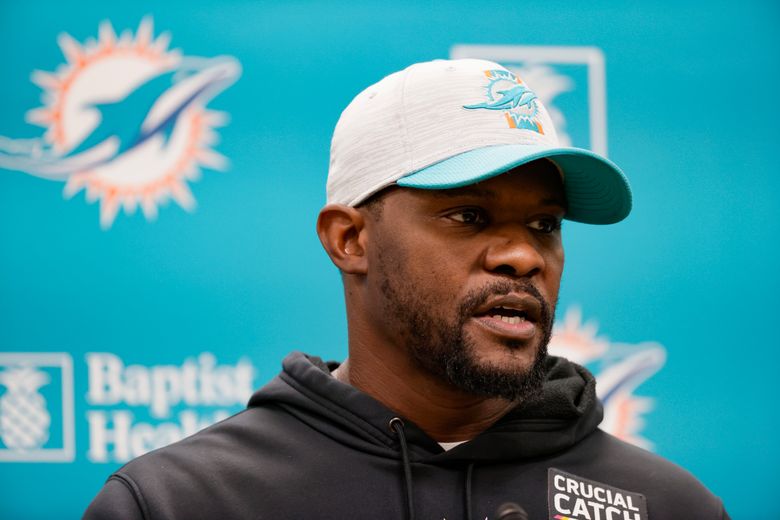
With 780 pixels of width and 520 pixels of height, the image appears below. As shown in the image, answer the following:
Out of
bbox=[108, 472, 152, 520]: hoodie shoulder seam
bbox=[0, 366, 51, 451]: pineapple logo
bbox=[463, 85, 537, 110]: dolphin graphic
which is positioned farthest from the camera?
bbox=[0, 366, 51, 451]: pineapple logo

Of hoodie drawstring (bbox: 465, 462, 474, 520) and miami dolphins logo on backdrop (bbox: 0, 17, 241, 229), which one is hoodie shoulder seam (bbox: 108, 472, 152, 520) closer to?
hoodie drawstring (bbox: 465, 462, 474, 520)

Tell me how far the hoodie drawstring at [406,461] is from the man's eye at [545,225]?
30 cm

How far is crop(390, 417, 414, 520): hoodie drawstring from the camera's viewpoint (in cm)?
116

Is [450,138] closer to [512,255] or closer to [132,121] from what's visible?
[512,255]

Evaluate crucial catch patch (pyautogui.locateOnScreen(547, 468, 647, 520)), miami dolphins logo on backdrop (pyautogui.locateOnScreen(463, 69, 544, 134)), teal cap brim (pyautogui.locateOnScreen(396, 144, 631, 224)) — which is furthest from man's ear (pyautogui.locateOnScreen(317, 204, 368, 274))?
crucial catch patch (pyautogui.locateOnScreen(547, 468, 647, 520))

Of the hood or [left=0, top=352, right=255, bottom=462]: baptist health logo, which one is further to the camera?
[left=0, top=352, right=255, bottom=462]: baptist health logo

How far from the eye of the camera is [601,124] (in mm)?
2045

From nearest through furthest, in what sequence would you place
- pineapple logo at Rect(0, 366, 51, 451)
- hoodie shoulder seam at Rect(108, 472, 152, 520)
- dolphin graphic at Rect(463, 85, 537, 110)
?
hoodie shoulder seam at Rect(108, 472, 152, 520), dolphin graphic at Rect(463, 85, 537, 110), pineapple logo at Rect(0, 366, 51, 451)

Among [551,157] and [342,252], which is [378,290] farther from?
[551,157]

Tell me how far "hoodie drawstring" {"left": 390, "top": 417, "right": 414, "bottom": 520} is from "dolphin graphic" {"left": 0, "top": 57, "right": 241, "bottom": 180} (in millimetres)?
992

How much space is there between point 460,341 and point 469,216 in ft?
0.51

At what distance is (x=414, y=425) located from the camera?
1.25m

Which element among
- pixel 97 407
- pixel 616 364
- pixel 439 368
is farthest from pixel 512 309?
pixel 97 407

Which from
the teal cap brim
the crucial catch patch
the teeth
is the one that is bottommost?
the crucial catch patch
